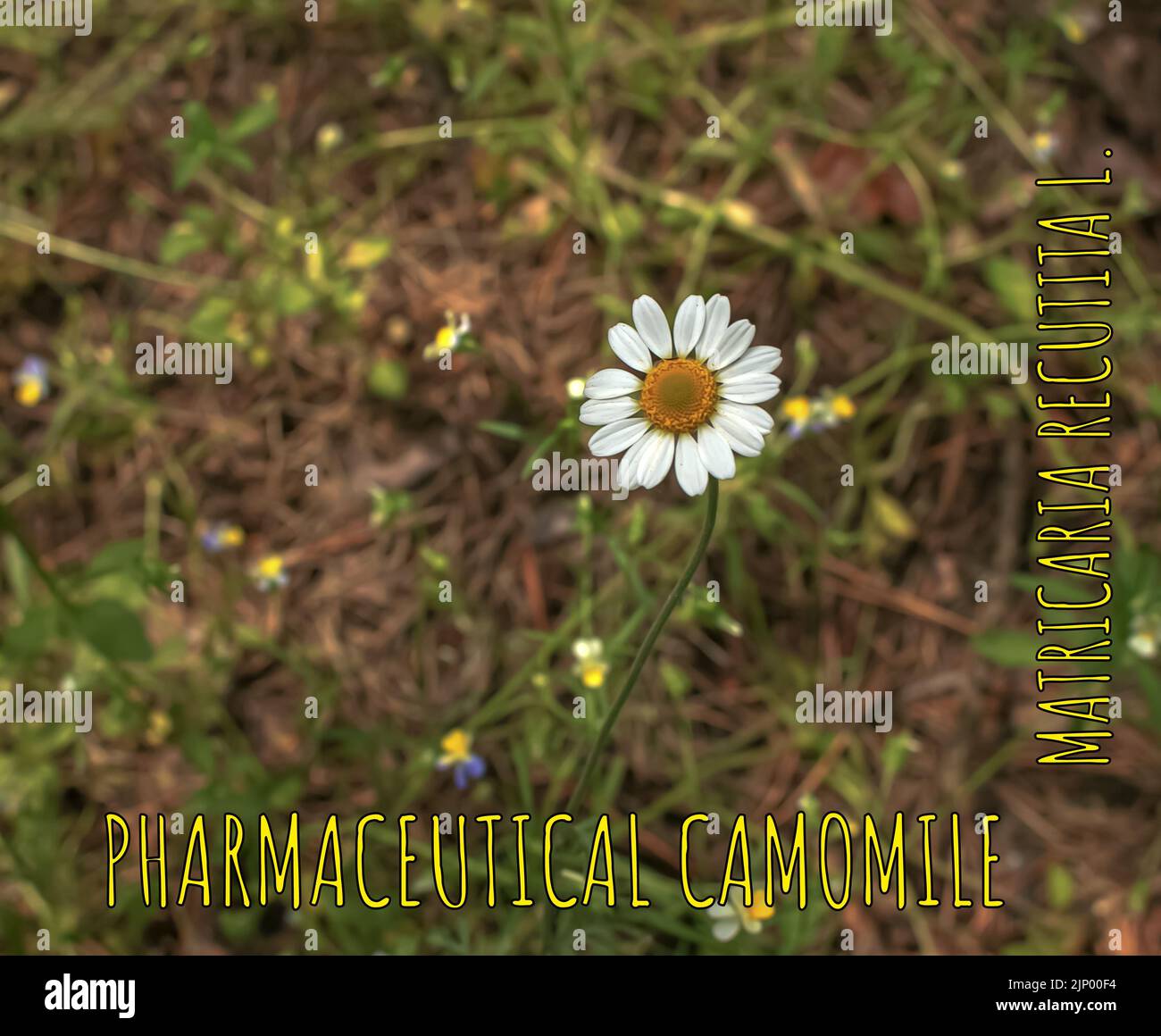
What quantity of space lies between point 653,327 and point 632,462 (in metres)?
0.25

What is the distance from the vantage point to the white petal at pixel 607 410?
5.66 feet

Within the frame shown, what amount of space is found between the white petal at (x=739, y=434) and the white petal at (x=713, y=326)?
0.12m

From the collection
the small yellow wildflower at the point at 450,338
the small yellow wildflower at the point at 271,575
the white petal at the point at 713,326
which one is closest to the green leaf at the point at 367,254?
the small yellow wildflower at the point at 450,338

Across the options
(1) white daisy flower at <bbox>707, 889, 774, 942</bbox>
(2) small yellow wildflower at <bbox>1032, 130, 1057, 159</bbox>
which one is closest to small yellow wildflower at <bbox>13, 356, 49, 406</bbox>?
(1) white daisy flower at <bbox>707, 889, 774, 942</bbox>

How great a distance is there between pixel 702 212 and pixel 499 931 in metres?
2.00

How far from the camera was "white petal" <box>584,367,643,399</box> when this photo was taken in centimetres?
172

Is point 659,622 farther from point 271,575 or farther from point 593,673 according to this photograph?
point 271,575

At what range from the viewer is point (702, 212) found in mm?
2807

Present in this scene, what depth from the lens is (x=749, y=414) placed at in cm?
164
